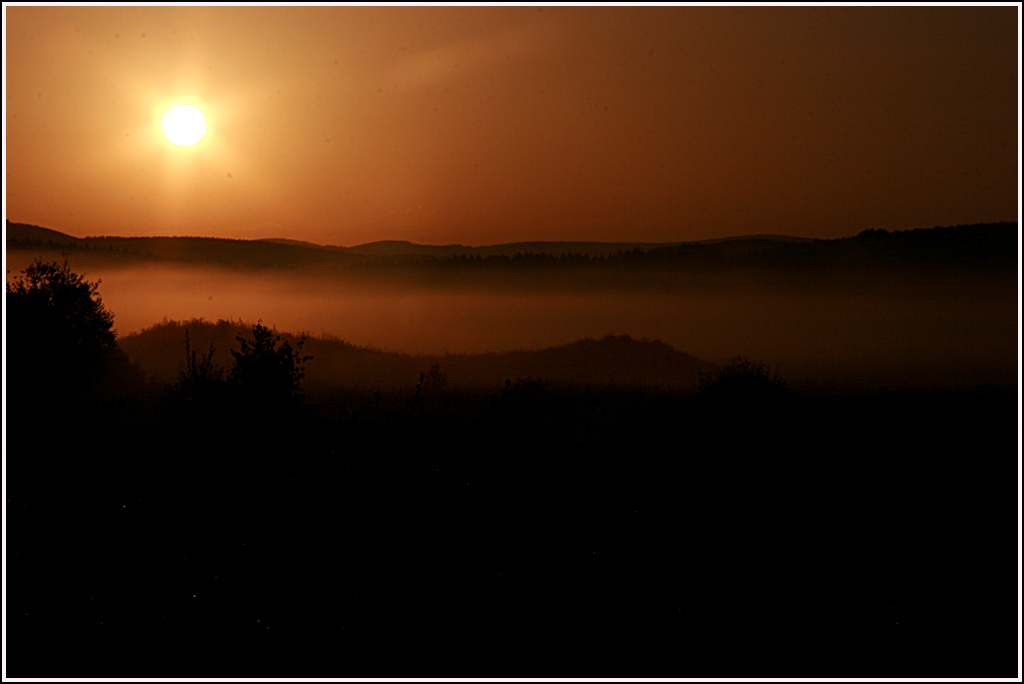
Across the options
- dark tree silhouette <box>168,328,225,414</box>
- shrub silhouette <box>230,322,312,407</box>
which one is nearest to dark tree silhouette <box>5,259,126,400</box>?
dark tree silhouette <box>168,328,225,414</box>

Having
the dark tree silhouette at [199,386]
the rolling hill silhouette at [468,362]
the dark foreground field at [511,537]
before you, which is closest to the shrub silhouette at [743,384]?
the dark foreground field at [511,537]

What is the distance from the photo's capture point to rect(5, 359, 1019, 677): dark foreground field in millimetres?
7883

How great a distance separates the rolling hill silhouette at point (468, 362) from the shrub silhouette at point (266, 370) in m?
0.63

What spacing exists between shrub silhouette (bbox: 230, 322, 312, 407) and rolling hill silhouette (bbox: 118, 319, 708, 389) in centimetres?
63

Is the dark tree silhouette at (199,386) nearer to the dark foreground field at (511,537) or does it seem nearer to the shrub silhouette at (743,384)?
the dark foreground field at (511,537)

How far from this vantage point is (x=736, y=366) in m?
14.8

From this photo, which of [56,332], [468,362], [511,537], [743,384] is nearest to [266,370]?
[468,362]

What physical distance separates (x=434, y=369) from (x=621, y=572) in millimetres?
7887

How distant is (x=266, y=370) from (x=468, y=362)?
5162 mm

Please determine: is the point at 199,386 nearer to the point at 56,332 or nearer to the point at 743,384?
the point at 56,332

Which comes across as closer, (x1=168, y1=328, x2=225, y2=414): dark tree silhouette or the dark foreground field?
the dark foreground field

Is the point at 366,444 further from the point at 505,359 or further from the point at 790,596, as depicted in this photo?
the point at 790,596

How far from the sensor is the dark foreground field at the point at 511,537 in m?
7.88

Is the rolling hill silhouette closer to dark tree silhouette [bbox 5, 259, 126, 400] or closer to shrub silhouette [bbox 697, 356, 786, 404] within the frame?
shrub silhouette [bbox 697, 356, 786, 404]
